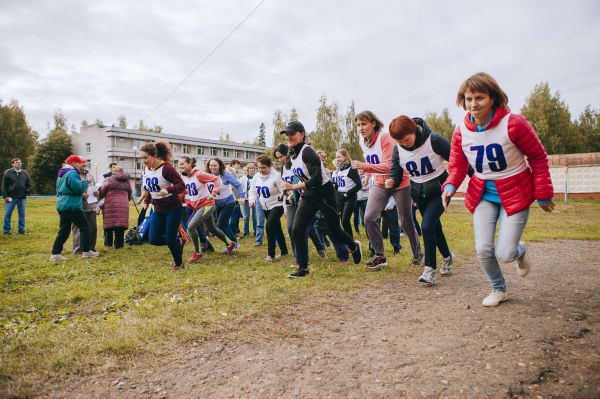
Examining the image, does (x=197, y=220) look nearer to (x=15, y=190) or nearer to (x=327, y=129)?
(x=15, y=190)

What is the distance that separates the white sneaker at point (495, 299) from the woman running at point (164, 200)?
15.2 feet

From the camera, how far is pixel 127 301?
4.38 metres

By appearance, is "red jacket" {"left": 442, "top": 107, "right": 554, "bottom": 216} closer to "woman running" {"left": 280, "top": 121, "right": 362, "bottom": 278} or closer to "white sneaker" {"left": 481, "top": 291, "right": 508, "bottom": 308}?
"white sneaker" {"left": 481, "top": 291, "right": 508, "bottom": 308}

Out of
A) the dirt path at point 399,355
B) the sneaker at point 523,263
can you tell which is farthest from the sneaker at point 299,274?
the sneaker at point 523,263

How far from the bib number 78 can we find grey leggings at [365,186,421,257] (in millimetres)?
1939

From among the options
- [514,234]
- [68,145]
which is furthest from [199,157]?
[514,234]

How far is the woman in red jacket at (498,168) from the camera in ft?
11.1

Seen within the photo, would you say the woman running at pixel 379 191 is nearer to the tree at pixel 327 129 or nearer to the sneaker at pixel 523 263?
the sneaker at pixel 523 263

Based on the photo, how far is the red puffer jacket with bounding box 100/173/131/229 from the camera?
8664 mm

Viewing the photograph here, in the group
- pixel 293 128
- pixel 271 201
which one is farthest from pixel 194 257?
pixel 293 128

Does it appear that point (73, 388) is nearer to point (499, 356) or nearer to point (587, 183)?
point (499, 356)

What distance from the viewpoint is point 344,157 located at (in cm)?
835

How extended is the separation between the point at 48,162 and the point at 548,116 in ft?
211

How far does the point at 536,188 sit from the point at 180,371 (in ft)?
11.0
